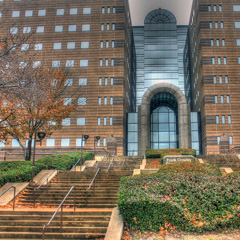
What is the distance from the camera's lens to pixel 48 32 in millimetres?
42906

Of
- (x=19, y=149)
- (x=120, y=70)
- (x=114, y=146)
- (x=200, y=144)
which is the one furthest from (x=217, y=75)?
(x=19, y=149)

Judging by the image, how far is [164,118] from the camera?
44312mm

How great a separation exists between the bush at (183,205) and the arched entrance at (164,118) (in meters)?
25.6

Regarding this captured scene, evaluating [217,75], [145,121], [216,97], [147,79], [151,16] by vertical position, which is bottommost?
[145,121]

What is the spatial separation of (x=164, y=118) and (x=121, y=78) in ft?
31.0

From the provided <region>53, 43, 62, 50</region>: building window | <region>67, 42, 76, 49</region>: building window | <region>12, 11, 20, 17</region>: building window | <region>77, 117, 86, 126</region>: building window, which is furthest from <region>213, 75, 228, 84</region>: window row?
<region>12, 11, 20, 17</region>: building window

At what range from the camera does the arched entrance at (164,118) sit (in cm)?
3656

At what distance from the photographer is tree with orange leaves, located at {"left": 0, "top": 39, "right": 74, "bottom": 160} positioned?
12.2 m

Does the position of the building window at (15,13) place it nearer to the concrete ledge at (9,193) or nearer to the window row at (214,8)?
the window row at (214,8)

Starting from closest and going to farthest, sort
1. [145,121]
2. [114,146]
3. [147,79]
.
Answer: [114,146] < [145,121] < [147,79]

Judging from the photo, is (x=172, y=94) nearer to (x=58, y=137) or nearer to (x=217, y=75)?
(x=217, y=75)

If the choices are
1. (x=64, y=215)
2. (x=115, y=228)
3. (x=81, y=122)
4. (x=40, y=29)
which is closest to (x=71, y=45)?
(x=40, y=29)

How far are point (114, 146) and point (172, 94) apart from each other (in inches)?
452

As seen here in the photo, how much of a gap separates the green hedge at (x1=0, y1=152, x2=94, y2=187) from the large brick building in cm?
1601
